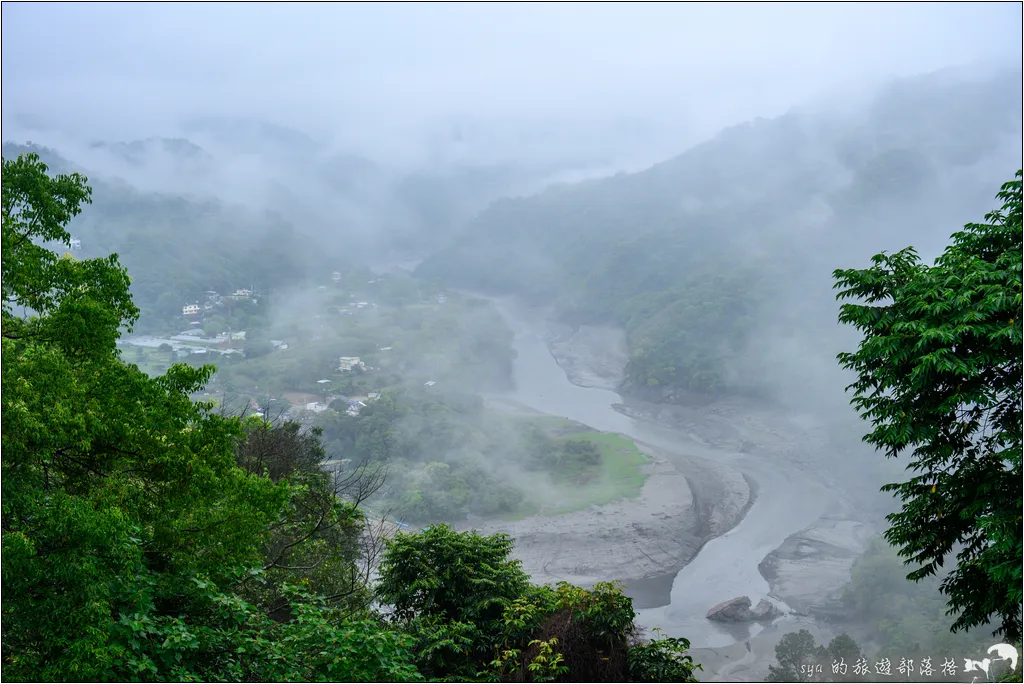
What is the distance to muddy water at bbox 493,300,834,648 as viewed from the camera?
23625 mm

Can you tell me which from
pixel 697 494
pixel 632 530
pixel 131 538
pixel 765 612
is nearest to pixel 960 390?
pixel 131 538

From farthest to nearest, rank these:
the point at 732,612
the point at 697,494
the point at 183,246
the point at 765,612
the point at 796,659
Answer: the point at 183,246, the point at 697,494, the point at 765,612, the point at 732,612, the point at 796,659

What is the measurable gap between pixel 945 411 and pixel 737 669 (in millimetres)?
17995

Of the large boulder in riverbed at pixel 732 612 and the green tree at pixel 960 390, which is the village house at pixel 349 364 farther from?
the green tree at pixel 960 390

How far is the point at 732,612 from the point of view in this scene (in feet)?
77.6

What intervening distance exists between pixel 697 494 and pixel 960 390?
31652 millimetres

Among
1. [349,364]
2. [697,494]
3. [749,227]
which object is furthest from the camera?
[749,227]

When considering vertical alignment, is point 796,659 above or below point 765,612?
below

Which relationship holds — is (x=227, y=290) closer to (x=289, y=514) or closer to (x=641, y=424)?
(x=641, y=424)

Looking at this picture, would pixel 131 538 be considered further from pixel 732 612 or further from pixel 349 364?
pixel 349 364

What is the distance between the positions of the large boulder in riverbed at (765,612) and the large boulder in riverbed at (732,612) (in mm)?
223

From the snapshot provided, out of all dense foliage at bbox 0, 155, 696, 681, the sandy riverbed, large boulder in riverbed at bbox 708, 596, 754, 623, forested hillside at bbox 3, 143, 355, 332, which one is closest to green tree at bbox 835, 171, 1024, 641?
dense foliage at bbox 0, 155, 696, 681

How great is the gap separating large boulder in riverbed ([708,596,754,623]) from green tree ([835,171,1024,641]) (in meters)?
18.5

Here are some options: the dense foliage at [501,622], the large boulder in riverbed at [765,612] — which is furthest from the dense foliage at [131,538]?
the large boulder in riverbed at [765,612]
